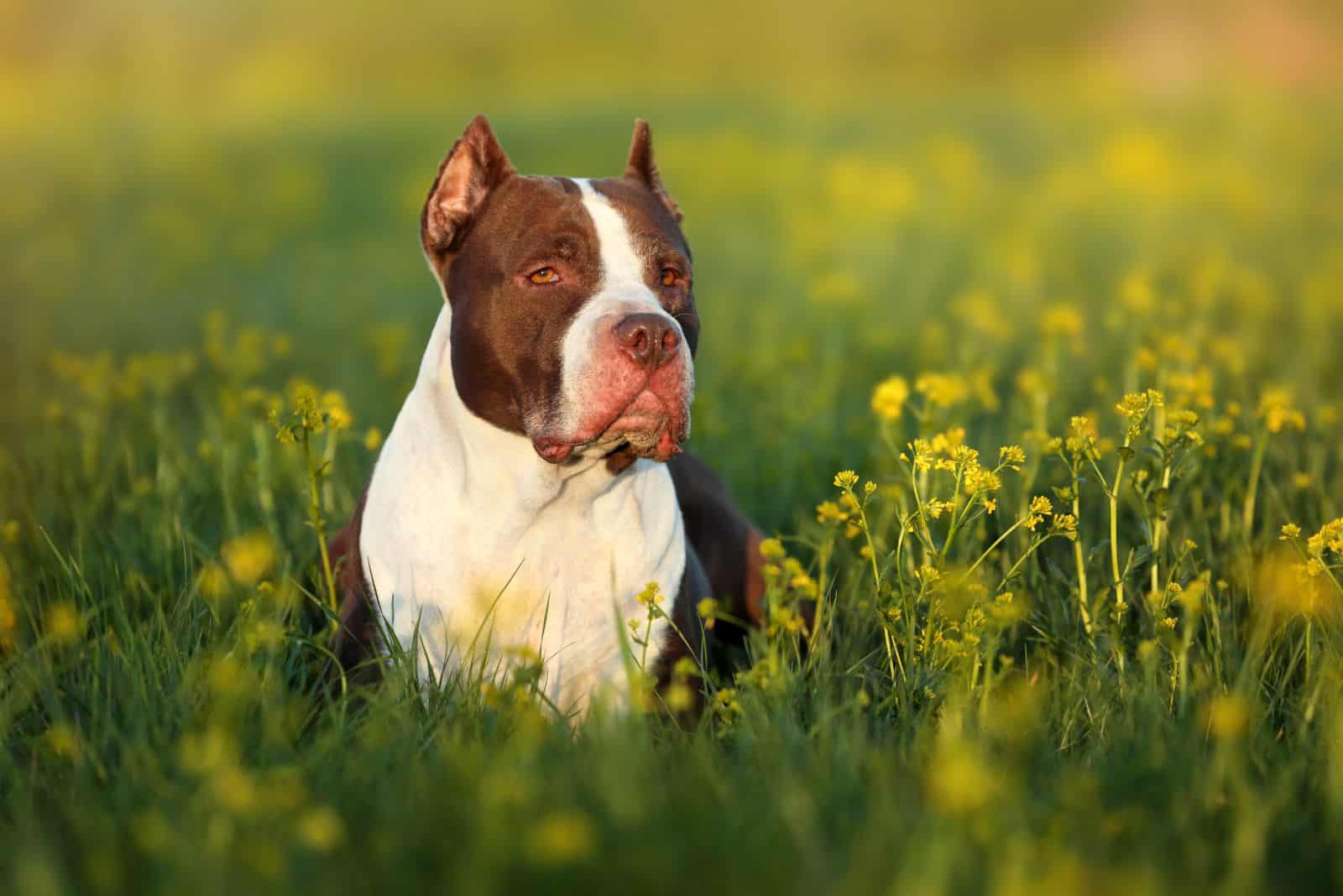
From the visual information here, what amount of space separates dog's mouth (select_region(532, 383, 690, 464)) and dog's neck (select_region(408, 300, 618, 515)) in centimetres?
8

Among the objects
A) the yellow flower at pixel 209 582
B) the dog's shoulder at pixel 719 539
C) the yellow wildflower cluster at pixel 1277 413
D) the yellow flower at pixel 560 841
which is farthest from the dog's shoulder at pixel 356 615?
the yellow wildflower cluster at pixel 1277 413

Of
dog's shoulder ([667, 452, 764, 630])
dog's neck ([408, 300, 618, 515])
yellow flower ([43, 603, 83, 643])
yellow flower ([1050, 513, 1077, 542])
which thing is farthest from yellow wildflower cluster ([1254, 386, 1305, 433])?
yellow flower ([43, 603, 83, 643])

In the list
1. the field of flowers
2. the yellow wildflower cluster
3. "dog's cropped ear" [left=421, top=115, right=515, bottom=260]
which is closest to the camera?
the field of flowers

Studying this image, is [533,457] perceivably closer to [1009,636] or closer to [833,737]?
[833,737]

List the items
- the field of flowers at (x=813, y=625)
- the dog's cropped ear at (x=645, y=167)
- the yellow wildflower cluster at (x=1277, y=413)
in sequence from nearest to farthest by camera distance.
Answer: the field of flowers at (x=813, y=625), the yellow wildflower cluster at (x=1277, y=413), the dog's cropped ear at (x=645, y=167)

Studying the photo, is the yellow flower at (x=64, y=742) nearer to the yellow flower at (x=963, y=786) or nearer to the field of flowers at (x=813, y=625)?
the field of flowers at (x=813, y=625)

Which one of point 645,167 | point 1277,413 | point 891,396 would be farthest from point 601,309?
point 1277,413

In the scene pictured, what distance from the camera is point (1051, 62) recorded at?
753 inches

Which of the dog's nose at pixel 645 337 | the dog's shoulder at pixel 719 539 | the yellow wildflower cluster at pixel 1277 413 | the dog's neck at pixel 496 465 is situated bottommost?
the dog's shoulder at pixel 719 539

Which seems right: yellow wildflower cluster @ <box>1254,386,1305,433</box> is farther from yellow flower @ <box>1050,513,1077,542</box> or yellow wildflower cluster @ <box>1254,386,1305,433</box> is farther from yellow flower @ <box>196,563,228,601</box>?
yellow flower @ <box>196,563,228,601</box>

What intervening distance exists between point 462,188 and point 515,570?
1.01 metres

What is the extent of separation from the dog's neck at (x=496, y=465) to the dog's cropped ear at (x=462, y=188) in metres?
0.32

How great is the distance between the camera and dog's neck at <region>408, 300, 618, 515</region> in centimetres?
349

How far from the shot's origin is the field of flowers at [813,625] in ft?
6.97
